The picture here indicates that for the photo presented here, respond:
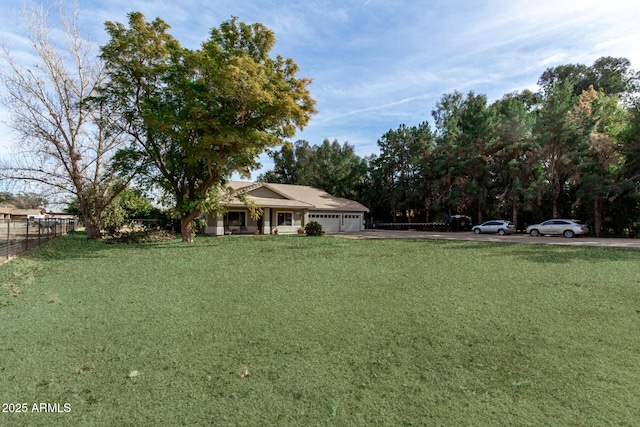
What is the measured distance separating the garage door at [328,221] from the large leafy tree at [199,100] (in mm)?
10993

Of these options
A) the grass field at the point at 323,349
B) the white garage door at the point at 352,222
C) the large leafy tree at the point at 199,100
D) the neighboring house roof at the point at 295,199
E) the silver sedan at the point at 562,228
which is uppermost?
the large leafy tree at the point at 199,100

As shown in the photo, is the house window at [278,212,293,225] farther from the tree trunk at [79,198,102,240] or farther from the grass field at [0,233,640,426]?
the grass field at [0,233,640,426]

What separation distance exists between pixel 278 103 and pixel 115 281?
10174 millimetres

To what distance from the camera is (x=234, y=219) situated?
82.0ft

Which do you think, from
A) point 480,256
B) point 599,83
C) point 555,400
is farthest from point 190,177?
point 599,83

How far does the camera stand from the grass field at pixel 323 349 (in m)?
3.10

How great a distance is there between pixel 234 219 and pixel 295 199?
528 cm

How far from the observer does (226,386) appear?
137 inches

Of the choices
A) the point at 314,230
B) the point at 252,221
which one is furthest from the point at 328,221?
the point at 314,230

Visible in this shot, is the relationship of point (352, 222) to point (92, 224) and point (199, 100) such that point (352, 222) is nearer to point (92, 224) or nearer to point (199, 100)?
point (199, 100)

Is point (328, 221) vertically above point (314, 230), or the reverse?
point (328, 221)

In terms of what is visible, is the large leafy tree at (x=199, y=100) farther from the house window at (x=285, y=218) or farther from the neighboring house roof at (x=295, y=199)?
the house window at (x=285, y=218)

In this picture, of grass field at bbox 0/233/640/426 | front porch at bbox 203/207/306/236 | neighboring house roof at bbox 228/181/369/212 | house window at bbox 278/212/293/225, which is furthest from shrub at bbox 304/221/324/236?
grass field at bbox 0/233/640/426

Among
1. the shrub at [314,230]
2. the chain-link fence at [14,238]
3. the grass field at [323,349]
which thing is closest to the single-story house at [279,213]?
the shrub at [314,230]
